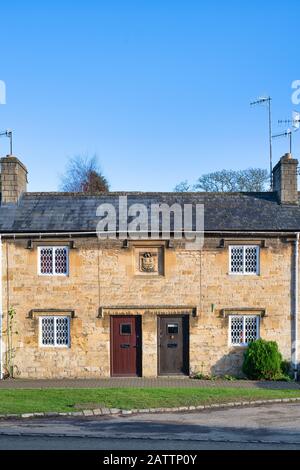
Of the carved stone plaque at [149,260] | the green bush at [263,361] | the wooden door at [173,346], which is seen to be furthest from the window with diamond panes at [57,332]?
the green bush at [263,361]

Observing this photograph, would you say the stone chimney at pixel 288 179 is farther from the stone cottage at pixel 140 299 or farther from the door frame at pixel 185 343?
the door frame at pixel 185 343

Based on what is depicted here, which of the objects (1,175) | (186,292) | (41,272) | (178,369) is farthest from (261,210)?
(1,175)

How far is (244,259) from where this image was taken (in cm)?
1961

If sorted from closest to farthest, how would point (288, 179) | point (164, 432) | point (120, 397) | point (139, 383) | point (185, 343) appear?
point (164, 432), point (120, 397), point (139, 383), point (185, 343), point (288, 179)

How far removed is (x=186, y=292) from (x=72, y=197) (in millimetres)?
6446

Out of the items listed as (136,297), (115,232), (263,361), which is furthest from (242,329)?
(115,232)

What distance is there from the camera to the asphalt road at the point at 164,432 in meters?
11.1

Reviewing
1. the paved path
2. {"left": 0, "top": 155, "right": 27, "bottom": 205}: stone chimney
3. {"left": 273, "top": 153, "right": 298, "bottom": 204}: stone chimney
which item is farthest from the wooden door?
{"left": 0, "top": 155, "right": 27, "bottom": 205}: stone chimney

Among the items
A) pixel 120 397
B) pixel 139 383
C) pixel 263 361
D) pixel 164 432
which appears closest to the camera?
pixel 164 432

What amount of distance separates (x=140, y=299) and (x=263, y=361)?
523 cm

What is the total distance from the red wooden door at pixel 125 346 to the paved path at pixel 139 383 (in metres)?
0.49

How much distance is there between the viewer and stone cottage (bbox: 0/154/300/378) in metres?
19.3

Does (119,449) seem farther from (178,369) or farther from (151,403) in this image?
(178,369)

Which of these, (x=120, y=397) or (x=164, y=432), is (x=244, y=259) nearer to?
(x=120, y=397)
